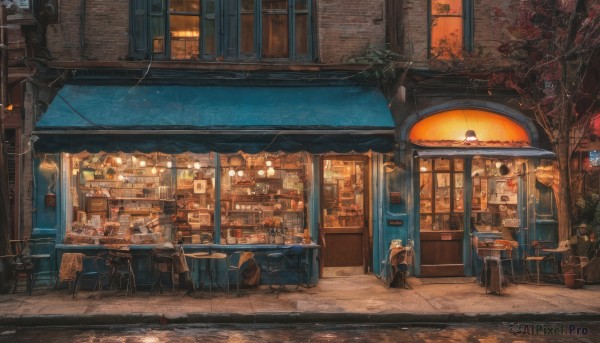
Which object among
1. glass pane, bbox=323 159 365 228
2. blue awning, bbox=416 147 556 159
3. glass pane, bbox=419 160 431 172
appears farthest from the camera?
glass pane, bbox=323 159 365 228

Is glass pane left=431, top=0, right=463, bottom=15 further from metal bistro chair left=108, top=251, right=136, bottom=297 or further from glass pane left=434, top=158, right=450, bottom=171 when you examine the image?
metal bistro chair left=108, top=251, right=136, bottom=297

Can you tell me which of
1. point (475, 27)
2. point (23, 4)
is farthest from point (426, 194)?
point (23, 4)

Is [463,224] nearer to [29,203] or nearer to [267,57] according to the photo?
[267,57]

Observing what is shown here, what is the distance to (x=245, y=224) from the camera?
14.6m

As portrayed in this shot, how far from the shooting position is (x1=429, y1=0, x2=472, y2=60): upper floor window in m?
15.3

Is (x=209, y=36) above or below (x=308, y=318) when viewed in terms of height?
above

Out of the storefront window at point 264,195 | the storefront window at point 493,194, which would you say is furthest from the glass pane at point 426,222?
the storefront window at point 264,195

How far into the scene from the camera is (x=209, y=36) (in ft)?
49.8

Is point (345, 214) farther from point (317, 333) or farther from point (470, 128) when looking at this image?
point (317, 333)

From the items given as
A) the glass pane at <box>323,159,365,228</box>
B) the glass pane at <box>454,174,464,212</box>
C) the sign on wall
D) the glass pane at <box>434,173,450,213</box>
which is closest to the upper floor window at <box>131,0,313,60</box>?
the sign on wall

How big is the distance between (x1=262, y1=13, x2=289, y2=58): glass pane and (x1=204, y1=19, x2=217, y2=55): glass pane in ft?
3.72

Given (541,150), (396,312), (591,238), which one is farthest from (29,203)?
(591,238)

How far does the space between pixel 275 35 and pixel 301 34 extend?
1.92 feet

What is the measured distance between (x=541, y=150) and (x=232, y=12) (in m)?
7.37
